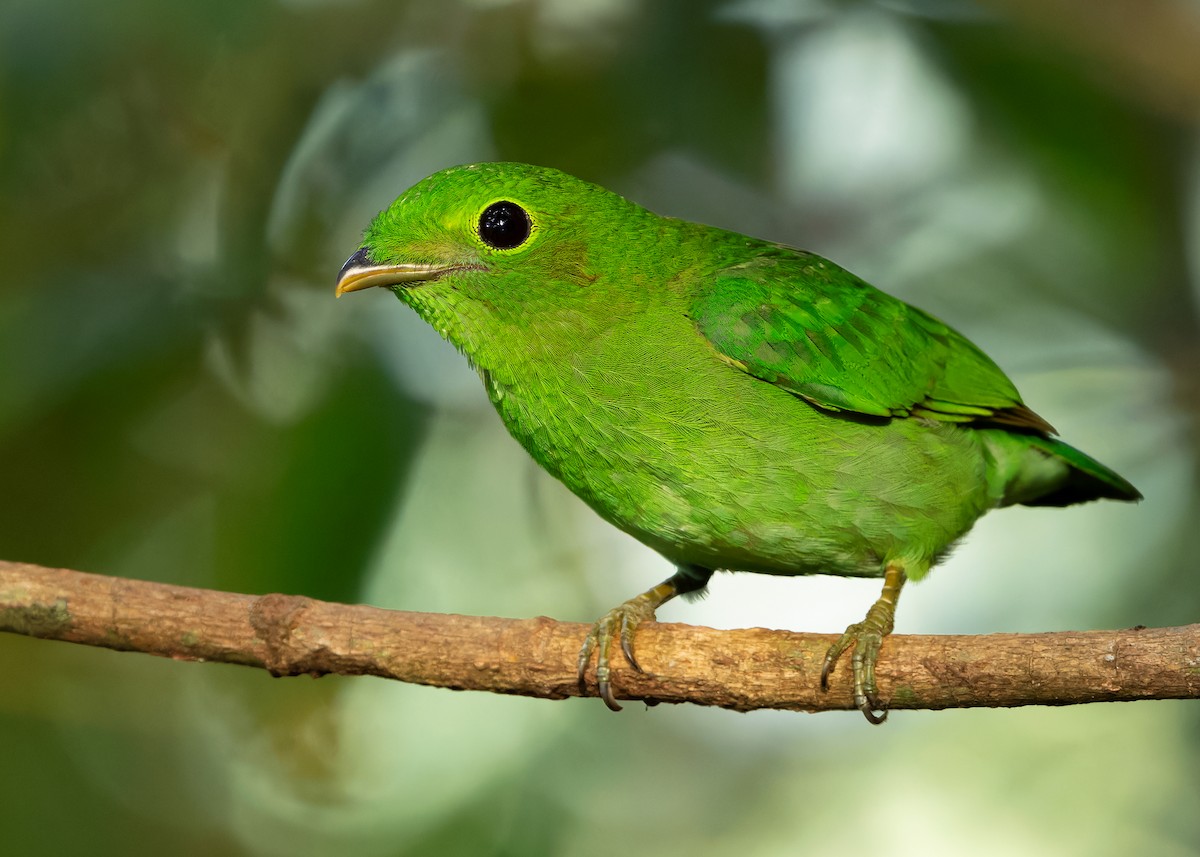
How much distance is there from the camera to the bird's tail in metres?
4.90

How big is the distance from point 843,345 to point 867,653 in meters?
1.21

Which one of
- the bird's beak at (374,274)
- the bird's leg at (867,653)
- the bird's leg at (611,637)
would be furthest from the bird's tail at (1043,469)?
the bird's beak at (374,274)

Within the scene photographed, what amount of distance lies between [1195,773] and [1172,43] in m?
3.46

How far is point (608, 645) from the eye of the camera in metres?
4.09

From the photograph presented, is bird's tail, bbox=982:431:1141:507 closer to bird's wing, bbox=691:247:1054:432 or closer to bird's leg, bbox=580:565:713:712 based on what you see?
bird's wing, bbox=691:247:1054:432

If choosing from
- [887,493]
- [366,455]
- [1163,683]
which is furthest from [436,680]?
[1163,683]

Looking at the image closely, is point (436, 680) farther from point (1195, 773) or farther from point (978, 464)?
point (1195, 773)

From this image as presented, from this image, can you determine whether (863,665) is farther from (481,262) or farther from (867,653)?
(481,262)

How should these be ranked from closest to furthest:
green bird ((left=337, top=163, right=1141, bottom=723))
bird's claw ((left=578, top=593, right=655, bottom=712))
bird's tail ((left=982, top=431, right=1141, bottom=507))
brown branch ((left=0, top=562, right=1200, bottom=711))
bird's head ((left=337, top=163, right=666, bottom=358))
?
brown branch ((left=0, top=562, right=1200, bottom=711)), bird's claw ((left=578, top=593, right=655, bottom=712)), green bird ((left=337, top=163, right=1141, bottom=723)), bird's head ((left=337, top=163, right=666, bottom=358)), bird's tail ((left=982, top=431, right=1141, bottom=507))

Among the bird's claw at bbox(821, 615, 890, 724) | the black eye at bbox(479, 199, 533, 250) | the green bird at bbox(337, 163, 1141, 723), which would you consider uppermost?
the black eye at bbox(479, 199, 533, 250)

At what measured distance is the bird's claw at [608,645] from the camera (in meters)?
3.94

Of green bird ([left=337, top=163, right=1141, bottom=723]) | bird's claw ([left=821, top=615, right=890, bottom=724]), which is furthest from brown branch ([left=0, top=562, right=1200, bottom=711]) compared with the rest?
green bird ([left=337, top=163, right=1141, bottom=723])

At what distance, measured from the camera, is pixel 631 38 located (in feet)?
19.2

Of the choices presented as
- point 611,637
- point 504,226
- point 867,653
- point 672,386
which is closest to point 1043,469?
point 867,653
